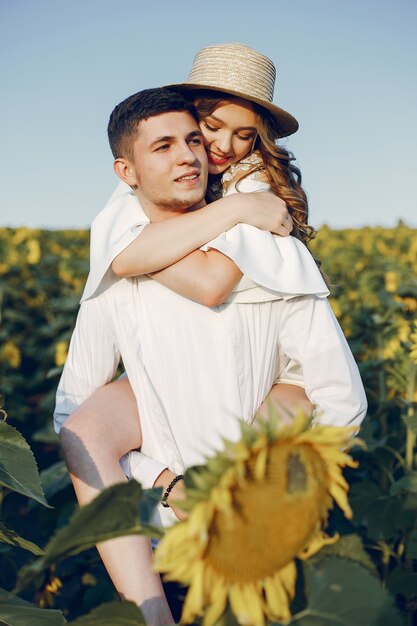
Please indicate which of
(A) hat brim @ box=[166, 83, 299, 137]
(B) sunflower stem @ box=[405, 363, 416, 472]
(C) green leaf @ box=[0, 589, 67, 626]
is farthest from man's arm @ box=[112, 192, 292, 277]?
(B) sunflower stem @ box=[405, 363, 416, 472]

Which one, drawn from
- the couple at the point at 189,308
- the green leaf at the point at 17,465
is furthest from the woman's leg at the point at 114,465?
the green leaf at the point at 17,465

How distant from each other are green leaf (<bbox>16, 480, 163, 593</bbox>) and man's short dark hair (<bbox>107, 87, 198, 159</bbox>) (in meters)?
1.31

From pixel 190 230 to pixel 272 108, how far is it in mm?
574

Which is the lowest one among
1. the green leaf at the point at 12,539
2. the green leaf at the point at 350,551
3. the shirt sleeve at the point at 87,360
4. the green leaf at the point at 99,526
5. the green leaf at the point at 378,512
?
the green leaf at the point at 378,512

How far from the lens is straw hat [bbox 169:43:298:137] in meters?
2.07

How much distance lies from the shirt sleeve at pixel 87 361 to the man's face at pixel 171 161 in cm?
36

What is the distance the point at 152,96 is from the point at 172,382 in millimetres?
786

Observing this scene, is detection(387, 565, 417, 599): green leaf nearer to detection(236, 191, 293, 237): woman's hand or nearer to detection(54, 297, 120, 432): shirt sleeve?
detection(54, 297, 120, 432): shirt sleeve

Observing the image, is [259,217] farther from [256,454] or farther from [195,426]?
[256,454]

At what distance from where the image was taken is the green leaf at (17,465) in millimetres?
1230

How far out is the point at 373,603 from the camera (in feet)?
2.82

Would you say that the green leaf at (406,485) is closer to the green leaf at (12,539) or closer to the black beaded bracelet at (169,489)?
the black beaded bracelet at (169,489)

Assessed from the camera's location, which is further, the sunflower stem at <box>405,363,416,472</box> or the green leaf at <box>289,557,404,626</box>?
the sunflower stem at <box>405,363,416,472</box>

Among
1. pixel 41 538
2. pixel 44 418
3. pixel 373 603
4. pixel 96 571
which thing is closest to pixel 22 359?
pixel 44 418
